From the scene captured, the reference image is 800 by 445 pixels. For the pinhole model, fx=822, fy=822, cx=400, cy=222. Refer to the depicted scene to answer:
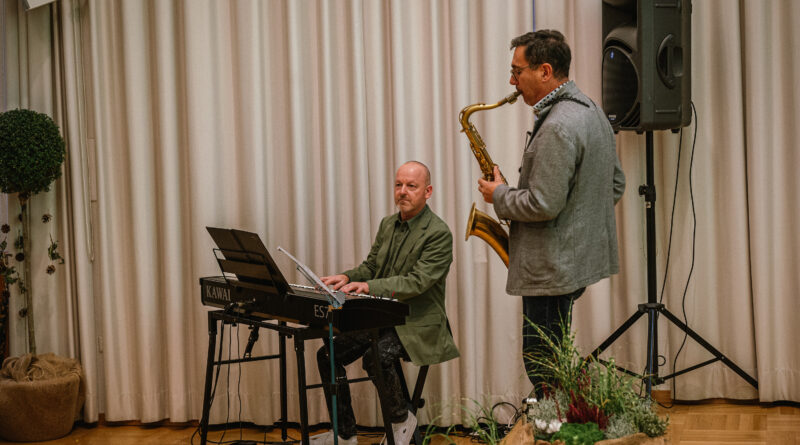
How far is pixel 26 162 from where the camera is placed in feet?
13.2

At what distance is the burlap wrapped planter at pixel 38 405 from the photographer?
4078mm

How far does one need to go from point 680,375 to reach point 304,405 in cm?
204

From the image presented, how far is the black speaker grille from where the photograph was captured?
3676mm

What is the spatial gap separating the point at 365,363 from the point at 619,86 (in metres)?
1.70

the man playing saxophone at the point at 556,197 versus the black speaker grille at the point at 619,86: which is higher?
the black speaker grille at the point at 619,86

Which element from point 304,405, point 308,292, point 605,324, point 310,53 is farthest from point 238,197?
point 605,324

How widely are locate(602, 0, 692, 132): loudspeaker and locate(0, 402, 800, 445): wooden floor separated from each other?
4.53 feet

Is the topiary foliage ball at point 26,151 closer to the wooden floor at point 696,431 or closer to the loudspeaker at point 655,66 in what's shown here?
the wooden floor at point 696,431

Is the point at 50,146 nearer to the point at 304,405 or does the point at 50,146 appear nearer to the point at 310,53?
the point at 310,53

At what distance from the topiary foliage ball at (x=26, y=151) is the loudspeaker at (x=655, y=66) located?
9.15 ft

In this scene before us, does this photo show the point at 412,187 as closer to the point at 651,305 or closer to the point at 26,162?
the point at 651,305

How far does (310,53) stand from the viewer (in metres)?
4.25

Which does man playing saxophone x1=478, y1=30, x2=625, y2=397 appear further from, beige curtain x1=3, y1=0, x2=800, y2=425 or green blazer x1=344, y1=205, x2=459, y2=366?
beige curtain x1=3, y1=0, x2=800, y2=425

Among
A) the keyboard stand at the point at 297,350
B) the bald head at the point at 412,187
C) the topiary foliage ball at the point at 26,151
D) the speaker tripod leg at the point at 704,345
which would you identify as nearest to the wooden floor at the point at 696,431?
the speaker tripod leg at the point at 704,345
